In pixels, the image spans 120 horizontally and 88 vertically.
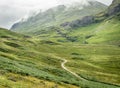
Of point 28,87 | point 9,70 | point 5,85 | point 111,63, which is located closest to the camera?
point 5,85

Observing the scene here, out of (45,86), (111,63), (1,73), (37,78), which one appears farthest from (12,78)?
(111,63)

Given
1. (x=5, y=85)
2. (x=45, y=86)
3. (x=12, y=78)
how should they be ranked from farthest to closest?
(x=45, y=86), (x=12, y=78), (x=5, y=85)

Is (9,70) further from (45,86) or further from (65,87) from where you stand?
(65,87)

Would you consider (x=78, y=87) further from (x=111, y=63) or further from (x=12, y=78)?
(x=111, y=63)

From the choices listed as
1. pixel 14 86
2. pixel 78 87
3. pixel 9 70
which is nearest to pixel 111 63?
pixel 78 87

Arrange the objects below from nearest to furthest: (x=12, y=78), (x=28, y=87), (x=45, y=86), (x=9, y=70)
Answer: (x=28, y=87) < (x=12, y=78) < (x=45, y=86) < (x=9, y=70)

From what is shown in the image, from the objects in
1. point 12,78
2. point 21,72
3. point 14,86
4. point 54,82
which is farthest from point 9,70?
point 14,86

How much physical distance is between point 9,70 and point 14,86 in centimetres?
1528

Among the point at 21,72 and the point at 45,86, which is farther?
the point at 21,72

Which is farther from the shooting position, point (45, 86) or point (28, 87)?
point (45, 86)

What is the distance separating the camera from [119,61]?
19100 centimetres

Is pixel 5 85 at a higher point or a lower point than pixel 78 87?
higher

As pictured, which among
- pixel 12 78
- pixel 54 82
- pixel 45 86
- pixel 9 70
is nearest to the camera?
pixel 12 78

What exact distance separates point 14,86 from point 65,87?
19.2 m
